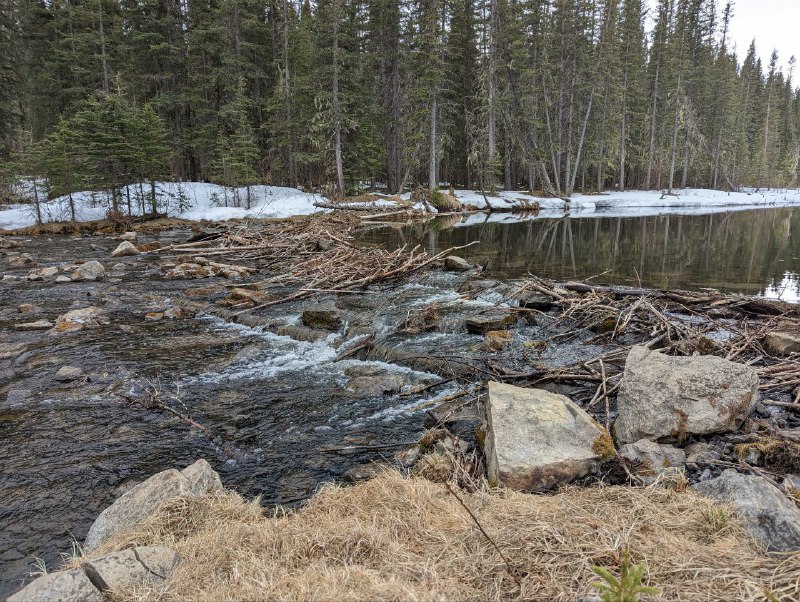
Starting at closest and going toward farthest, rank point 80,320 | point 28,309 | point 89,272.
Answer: point 80,320
point 28,309
point 89,272

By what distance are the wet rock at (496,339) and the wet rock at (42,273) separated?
1358 centimetres

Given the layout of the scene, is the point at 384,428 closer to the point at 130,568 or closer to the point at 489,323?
the point at 130,568

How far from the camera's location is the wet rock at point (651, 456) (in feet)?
13.6

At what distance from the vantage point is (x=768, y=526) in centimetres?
295

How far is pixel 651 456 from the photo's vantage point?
14.0 ft

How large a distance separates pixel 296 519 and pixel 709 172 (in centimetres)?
8168

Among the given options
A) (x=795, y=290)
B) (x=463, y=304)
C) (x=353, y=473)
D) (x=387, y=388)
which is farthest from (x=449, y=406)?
(x=795, y=290)

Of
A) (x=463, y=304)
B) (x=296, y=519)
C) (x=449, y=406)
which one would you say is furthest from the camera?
(x=463, y=304)

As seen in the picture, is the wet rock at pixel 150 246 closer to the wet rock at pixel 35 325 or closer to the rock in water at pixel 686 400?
the wet rock at pixel 35 325

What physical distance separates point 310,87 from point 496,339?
2956 cm

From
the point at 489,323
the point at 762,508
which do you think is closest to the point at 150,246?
the point at 489,323

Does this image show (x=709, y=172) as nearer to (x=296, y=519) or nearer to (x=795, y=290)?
(x=795, y=290)

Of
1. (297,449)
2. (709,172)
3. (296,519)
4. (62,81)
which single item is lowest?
(297,449)

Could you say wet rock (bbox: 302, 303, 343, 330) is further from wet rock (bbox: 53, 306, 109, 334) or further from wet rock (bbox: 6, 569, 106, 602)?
wet rock (bbox: 6, 569, 106, 602)
